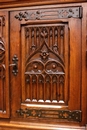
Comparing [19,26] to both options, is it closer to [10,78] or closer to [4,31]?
[4,31]

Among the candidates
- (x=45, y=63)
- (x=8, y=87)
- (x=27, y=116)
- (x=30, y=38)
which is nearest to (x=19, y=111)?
(x=27, y=116)

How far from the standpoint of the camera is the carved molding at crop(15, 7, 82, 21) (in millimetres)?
950

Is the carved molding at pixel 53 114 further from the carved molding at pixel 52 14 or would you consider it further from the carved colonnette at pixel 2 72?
the carved molding at pixel 52 14

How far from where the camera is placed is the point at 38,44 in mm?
1005

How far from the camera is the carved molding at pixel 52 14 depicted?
95 centimetres

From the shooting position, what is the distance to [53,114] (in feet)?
3.24

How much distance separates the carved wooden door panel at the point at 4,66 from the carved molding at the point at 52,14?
3.6 inches

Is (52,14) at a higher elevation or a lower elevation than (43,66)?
higher

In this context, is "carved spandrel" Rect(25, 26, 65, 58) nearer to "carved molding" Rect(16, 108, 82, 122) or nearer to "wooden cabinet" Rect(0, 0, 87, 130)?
"wooden cabinet" Rect(0, 0, 87, 130)

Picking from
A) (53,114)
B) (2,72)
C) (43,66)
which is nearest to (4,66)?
(2,72)

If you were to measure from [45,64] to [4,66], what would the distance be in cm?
25

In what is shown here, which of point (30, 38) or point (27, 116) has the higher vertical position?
point (30, 38)

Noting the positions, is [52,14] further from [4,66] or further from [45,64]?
[4,66]

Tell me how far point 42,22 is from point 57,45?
0.52ft
